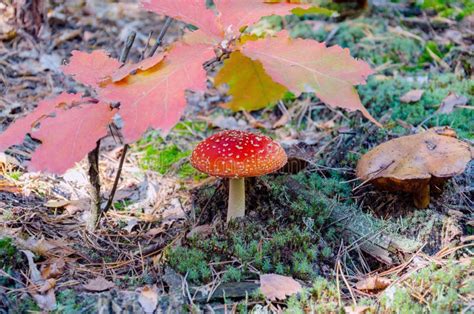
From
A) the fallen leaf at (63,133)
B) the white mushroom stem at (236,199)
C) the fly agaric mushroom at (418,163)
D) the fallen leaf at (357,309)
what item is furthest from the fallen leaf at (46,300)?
the fly agaric mushroom at (418,163)

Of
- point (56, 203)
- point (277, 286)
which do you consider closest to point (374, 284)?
point (277, 286)

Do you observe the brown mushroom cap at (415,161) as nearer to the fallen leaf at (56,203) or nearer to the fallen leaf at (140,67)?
the fallen leaf at (140,67)

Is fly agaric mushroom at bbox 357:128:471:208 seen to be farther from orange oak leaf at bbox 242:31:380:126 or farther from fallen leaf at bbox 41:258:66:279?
fallen leaf at bbox 41:258:66:279

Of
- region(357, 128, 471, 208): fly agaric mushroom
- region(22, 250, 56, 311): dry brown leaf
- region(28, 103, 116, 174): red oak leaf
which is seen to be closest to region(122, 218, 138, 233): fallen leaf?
region(22, 250, 56, 311): dry brown leaf

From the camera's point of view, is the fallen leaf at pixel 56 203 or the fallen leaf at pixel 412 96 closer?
the fallen leaf at pixel 56 203

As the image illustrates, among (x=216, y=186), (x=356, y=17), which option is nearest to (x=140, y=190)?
(x=216, y=186)

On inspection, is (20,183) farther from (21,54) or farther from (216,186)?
(21,54)
